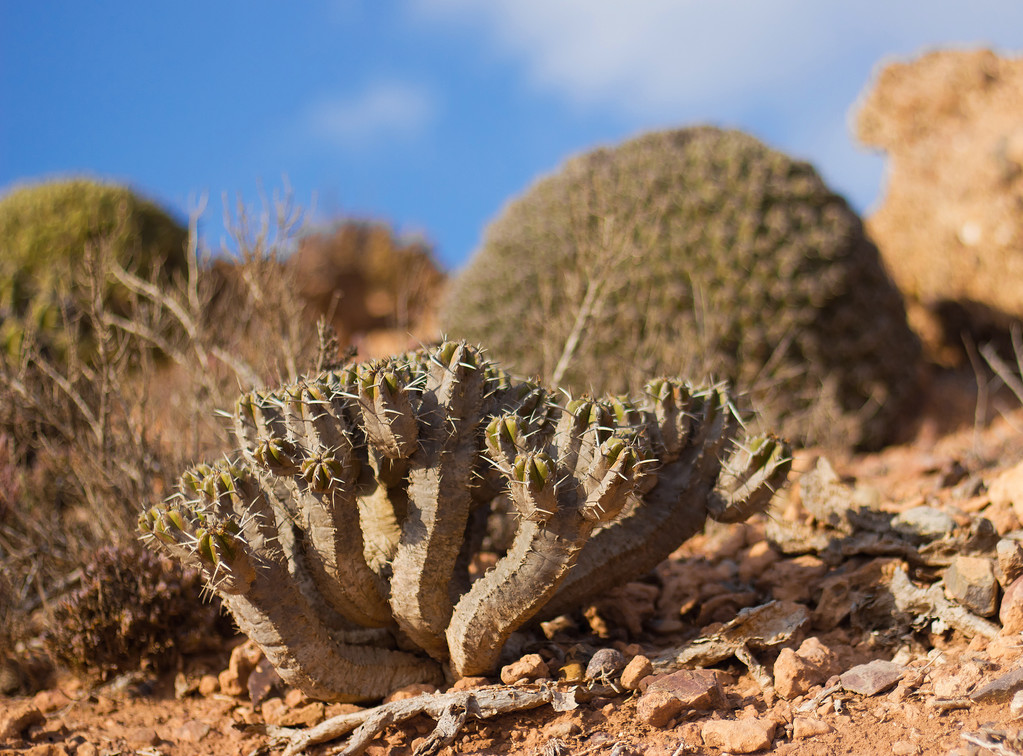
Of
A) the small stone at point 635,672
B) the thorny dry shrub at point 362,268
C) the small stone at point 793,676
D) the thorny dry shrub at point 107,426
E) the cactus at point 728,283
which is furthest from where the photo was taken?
the thorny dry shrub at point 362,268

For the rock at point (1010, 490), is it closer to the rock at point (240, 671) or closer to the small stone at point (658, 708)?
the small stone at point (658, 708)

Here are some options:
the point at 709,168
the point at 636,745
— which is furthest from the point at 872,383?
the point at 636,745

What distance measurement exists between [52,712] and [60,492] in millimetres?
2002

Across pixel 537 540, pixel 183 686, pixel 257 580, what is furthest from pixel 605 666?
pixel 183 686

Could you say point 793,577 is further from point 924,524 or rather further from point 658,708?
point 658,708

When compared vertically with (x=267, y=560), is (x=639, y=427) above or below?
above

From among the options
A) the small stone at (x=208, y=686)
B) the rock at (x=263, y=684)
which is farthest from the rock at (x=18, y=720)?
the rock at (x=263, y=684)

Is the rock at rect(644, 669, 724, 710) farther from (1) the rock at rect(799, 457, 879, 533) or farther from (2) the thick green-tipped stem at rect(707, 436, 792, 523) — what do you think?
(1) the rock at rect(799, 457, 879, 533)

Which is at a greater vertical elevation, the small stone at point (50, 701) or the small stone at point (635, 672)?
the small stone at point (50, 701)

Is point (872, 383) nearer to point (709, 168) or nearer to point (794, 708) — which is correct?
point (709, 168)

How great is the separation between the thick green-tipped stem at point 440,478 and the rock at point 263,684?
2.93ft

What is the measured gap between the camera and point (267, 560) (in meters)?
2.62

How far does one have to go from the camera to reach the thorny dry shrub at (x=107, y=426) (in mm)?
4336

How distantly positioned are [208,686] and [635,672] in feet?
6.49
